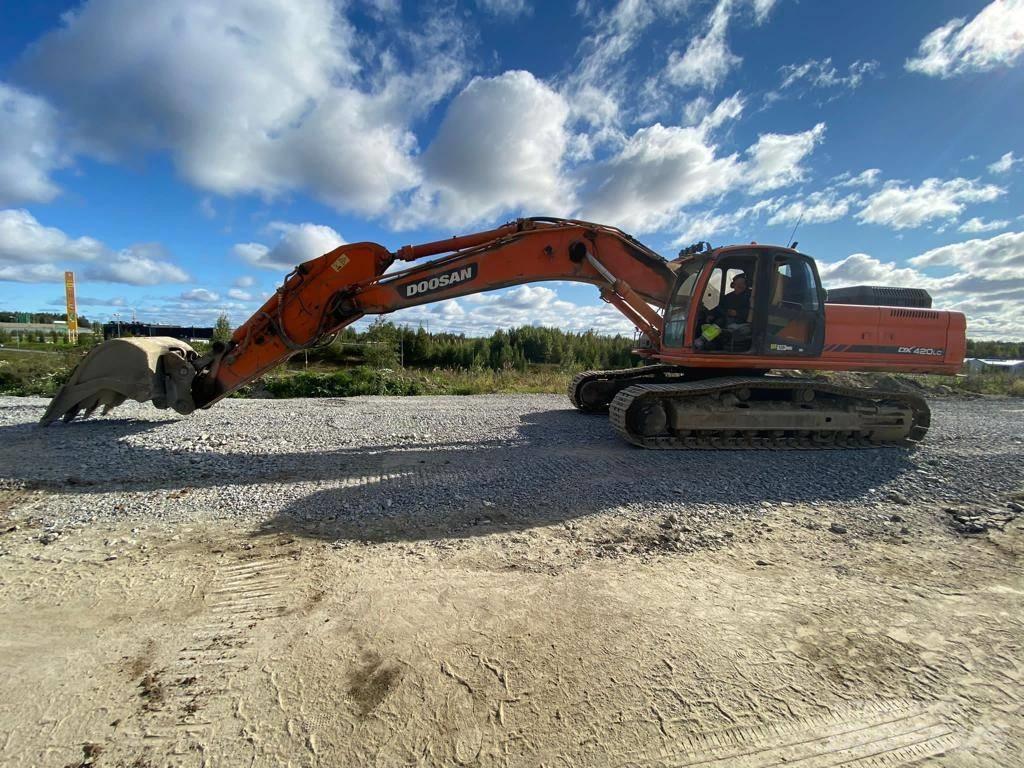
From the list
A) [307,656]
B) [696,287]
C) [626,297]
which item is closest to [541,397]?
[626,297]

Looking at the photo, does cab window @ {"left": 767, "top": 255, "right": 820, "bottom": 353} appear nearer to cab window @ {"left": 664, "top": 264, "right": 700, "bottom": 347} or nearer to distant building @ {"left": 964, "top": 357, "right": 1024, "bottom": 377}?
cab window @ {"left": 664, "top": 264, "right": 700, "bottom": 347}

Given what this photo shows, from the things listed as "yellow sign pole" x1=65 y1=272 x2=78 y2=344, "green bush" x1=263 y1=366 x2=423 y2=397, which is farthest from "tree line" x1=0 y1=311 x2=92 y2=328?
"green bush" x1=263 y1=366 x2=423 y2=397

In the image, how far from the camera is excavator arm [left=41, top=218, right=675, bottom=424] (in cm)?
645

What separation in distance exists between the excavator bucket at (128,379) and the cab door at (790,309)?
803cm

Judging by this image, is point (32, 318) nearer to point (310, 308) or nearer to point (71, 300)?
point (71, 300)

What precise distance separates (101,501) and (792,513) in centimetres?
605

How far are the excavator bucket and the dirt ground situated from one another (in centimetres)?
334

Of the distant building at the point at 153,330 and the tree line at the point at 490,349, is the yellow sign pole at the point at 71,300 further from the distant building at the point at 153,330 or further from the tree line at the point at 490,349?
the tree line at the point at 490,349

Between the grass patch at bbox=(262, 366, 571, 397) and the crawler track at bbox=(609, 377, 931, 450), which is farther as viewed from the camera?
the grass patch at bbox=(262, 366, 571, 397)

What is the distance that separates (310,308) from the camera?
6.45 meters

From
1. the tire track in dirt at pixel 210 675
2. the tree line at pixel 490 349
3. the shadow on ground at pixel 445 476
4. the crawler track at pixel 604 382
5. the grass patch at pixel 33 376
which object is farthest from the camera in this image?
the tree line at pixel 490 349

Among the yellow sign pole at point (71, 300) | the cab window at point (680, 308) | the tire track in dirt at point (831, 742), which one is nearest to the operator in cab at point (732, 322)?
the cab window at point (680, 308)

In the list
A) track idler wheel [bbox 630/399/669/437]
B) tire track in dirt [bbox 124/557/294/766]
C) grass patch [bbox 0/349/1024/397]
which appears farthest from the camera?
grass patch [bbox 0/349/1024/397]

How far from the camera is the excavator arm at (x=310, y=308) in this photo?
21.2 feet
